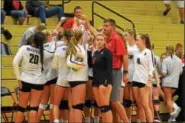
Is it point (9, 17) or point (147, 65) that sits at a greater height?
point (9, 17)

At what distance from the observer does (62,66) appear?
9.84 metres

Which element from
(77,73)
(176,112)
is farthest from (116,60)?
(176,112)

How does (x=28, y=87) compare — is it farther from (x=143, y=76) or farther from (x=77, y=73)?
(x=143, y=76)

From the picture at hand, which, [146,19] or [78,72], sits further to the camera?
[146,19]

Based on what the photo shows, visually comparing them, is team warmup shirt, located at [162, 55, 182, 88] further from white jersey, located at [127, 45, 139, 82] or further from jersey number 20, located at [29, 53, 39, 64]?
jersey number 20, located at [29, 53, 39, 64]

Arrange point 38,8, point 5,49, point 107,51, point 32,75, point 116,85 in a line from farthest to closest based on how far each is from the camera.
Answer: point 38,8 → point 5,49 → point 116,85 → point 32,75 → point 107,51

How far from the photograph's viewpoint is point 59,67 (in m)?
9.84

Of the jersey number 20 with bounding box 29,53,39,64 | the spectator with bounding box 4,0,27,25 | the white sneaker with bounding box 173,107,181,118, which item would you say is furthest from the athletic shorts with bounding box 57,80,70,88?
the spectator with bounding box 4,0,27,25

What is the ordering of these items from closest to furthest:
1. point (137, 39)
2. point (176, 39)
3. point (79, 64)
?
point (79, 64) < point (137, 39) < point (176, 39)

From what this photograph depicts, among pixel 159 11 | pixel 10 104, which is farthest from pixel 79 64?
pixel 159 11

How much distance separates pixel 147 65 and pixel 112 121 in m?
1.40

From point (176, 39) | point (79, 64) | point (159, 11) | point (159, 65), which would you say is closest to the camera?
point (79, 64)

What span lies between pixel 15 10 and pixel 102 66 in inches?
209

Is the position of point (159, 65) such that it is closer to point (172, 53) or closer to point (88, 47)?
point (172, 53)
